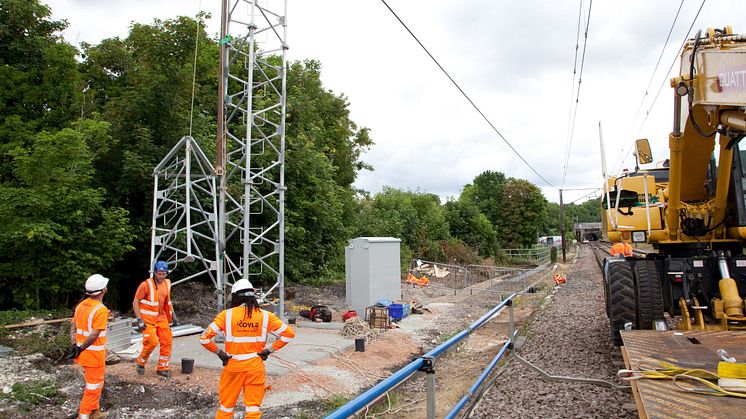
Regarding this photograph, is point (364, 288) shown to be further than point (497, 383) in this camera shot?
Yes

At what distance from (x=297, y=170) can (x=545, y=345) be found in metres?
14.5

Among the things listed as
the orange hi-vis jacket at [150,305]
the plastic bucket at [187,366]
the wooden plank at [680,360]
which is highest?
the orange hi-vis jacket at [150,305]

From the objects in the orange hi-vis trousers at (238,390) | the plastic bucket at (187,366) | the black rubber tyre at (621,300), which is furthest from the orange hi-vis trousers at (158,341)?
the black rubber tyre at (621,300)

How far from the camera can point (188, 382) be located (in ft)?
25.1

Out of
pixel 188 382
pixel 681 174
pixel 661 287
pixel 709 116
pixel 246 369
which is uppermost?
pixel 709 116

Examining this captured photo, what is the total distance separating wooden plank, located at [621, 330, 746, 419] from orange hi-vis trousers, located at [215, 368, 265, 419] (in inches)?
136

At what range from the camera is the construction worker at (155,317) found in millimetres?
7684

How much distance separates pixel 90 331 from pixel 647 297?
7.41 metres

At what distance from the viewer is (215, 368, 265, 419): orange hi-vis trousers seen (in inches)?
191

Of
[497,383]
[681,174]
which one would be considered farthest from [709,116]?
[497,383]

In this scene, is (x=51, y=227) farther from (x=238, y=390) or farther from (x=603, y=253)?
(x=603, y=253)

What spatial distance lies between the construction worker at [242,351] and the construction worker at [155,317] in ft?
10.8

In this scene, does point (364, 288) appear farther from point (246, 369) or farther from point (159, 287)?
point (246, 369)

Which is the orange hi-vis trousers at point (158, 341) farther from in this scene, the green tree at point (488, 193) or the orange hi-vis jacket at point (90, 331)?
the green tree at point (488, 193)
